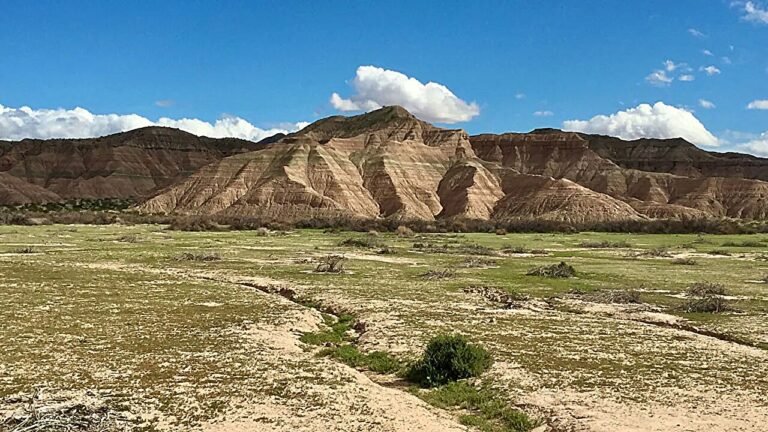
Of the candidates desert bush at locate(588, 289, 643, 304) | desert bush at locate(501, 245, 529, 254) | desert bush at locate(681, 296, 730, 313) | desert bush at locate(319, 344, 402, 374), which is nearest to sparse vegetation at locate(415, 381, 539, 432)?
desert bush at locate(319, 344, 402, 374)

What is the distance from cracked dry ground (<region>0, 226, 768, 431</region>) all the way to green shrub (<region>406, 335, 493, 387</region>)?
26.4 inches

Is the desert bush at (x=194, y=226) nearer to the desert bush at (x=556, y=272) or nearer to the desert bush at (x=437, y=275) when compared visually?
the desert bush at (x=437, y=275)

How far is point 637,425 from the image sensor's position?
15.3 metres

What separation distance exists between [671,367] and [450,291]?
19460 mm

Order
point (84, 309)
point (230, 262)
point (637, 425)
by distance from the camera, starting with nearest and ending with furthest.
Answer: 1. point (637, 425)
2. point (84, 309)
3. point (230, 262)

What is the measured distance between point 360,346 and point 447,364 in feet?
17.2

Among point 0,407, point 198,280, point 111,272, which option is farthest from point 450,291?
point 0,407

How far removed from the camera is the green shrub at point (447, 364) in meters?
19.3

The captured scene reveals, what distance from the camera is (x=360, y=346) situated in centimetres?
2408

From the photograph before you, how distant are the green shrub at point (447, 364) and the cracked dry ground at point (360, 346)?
67 centimetres

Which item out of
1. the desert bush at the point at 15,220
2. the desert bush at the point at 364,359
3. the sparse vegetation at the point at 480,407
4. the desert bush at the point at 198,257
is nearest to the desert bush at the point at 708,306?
the desert bush at the point at 364,359

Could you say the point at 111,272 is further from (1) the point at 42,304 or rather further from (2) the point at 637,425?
(2) the point at 637,425

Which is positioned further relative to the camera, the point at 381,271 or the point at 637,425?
the point at 381,271

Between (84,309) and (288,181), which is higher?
(288,181)
